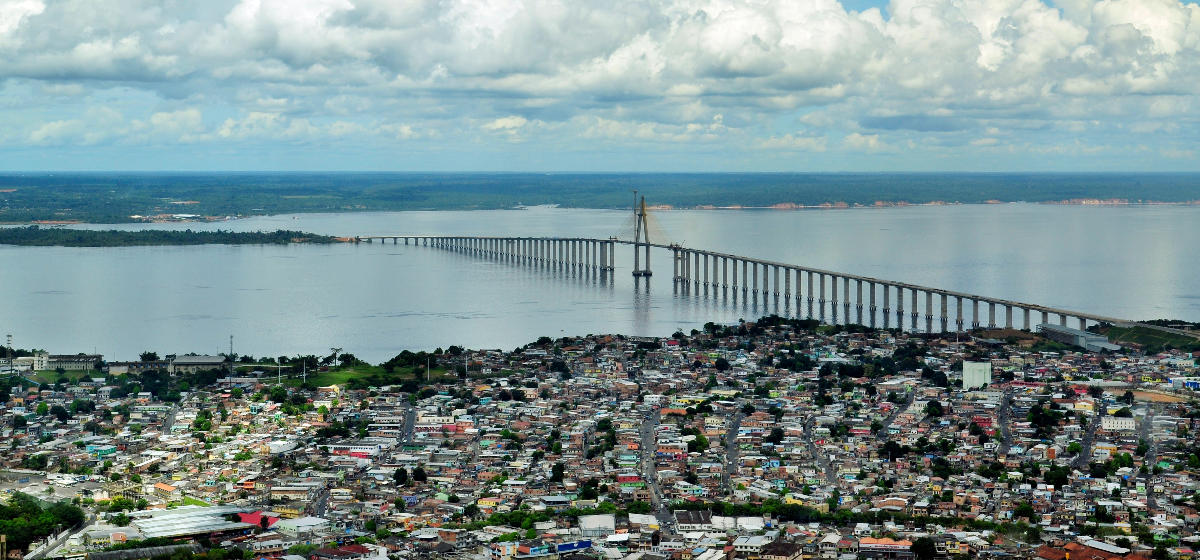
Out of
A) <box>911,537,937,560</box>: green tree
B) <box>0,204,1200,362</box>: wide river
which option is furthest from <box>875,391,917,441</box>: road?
<box>0,204,1200,362</box>: wide river

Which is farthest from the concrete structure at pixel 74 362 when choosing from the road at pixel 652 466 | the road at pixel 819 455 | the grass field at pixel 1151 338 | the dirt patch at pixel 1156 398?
the grass field at pixel 1151 338

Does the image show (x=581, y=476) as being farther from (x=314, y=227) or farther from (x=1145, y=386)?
(x=314, y=227)

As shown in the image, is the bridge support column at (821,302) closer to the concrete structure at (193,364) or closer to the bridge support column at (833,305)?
the bridge support column at (833,305)

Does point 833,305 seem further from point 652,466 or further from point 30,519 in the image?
point 30,519

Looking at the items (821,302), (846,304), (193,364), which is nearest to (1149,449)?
(193,364)

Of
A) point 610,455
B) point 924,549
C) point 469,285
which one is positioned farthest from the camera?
point 469,285
